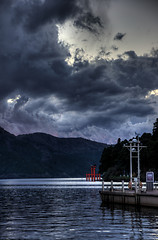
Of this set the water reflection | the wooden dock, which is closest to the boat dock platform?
the wooden dock

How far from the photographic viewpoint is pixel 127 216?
1607 inches

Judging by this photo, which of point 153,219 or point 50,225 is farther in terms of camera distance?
point 153,219

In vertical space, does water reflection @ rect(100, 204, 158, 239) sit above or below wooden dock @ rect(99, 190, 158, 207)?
below

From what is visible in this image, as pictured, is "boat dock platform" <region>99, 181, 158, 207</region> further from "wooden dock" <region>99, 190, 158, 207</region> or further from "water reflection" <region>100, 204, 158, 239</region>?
"water reflection" <region>100, 204, 158, 239</region>

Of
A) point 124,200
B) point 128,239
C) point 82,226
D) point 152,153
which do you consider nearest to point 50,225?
point 82,226

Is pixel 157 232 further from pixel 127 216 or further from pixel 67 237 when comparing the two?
pixel 127 216

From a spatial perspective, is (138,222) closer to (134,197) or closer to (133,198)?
(134,197)

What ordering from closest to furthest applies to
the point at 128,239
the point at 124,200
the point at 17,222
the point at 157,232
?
the point at 128,239 < the point at 157,232 < the point at 17,222 < the point at 124,200

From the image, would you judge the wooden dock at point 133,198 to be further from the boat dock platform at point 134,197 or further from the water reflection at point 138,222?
the water reflection at point 138,222

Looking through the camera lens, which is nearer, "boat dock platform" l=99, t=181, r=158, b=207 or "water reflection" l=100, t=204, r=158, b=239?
"water reflection" l=100, t=204, r=158, b=239

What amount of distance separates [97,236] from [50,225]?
7644 mm

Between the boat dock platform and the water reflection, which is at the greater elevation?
the boat dock platform

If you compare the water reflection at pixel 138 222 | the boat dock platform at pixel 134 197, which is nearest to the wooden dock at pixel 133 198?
the boat dock platform at pixel 134 197

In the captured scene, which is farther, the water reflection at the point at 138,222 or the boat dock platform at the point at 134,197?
the boat dock platform at the point at 134,197
